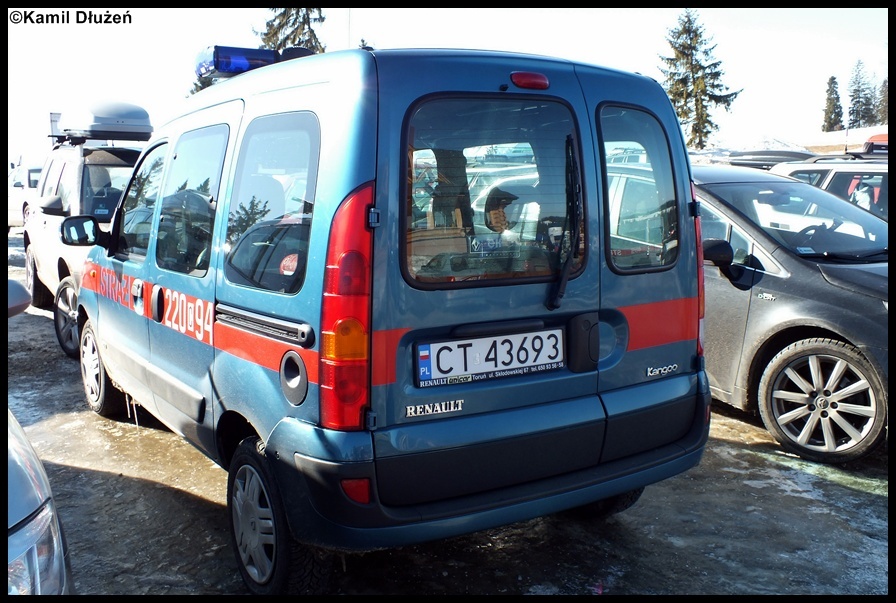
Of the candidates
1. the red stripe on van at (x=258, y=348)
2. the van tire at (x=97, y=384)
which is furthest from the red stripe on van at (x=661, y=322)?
the van tire at (x=97, y=384)

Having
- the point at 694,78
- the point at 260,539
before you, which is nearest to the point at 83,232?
the point at 260,539

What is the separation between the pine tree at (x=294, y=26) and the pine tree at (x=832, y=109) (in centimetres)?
6764

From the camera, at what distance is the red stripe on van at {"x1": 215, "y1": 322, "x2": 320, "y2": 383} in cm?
266

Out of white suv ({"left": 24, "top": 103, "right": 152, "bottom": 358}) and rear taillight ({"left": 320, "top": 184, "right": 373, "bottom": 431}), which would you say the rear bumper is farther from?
white suv ({"left": 24, "top": 103, "right": 152, "bottom": 358})

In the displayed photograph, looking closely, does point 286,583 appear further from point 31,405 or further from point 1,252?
point 31,405

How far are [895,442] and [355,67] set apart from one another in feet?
11.8

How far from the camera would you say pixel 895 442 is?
14.3ft

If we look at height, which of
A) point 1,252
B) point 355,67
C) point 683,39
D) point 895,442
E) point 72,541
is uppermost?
point 683,39

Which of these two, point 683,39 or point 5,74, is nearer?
point 5,74

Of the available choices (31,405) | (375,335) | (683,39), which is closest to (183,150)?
(375,335)

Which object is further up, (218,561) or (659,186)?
(659,186)

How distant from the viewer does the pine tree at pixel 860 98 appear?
83.8m

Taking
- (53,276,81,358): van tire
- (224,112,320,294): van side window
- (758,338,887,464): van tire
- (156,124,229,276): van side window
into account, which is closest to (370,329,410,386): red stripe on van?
(224,112,320,294): van side window

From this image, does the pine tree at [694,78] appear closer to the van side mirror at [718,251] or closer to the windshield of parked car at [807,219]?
the windshield of parked car at [807,219]
